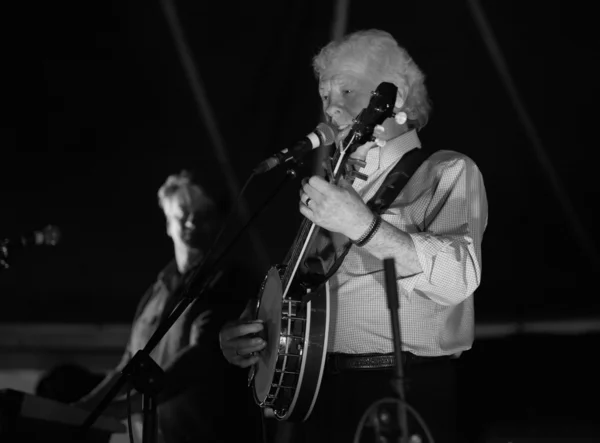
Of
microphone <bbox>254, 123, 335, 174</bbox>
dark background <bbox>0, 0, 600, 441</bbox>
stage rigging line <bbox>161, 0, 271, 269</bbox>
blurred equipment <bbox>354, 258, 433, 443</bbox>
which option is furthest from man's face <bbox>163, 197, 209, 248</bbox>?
blurred equipment <bbox>354, 258, 433, 443</bbox>

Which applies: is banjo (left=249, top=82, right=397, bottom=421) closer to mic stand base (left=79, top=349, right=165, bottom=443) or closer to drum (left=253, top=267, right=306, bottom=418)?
drum (left=253, top=267, right=306, bottom=418)

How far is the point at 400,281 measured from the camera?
1.93 m

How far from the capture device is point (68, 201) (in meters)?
4.98

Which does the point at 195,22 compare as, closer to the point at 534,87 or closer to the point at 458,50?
the point at 458,50

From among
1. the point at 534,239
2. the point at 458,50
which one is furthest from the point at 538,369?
the point at 458,50

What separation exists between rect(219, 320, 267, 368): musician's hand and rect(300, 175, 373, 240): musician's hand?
580 millimetres

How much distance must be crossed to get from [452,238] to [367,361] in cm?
41

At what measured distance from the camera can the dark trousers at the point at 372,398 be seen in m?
1.95

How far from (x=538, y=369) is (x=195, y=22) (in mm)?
2815

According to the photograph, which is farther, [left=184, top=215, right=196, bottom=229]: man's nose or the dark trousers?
[left=184, top=215, right=196, bottom=229]: man's nose

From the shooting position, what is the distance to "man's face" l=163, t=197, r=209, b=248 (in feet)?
11.4

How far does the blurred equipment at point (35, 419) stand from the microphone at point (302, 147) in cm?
113

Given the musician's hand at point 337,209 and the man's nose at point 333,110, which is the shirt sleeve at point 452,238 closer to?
the musician's hand at point 337,209

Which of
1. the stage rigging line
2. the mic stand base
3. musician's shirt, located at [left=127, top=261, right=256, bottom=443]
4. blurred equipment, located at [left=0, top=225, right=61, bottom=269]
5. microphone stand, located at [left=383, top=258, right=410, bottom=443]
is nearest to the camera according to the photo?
microphone stand, located at [left=383, top=258, right=410, bottom=443]
